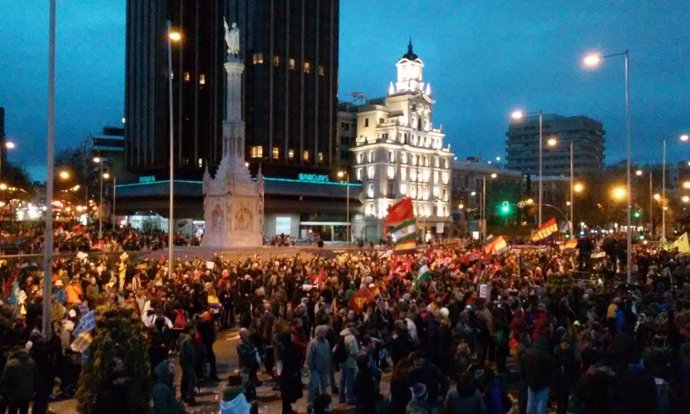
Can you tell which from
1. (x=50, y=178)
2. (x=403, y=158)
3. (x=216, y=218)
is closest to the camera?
(x=50, y=178)

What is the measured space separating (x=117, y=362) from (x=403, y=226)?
13.8 m

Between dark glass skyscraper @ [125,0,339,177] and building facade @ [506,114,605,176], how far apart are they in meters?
99.3

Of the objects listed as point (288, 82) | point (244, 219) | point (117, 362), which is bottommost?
point (117, 362)

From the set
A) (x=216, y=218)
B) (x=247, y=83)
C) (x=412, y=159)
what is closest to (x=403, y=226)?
(x=216, y=218)

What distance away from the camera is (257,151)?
84.4 metres

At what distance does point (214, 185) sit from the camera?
42.5 metres

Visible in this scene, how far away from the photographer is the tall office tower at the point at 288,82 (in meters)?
83.7

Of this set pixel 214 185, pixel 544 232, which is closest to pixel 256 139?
pixel 214 185

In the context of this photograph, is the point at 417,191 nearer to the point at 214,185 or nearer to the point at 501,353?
the point at 214,185

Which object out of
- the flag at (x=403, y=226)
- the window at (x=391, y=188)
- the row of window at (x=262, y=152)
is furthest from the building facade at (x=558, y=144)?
the flag at (x=403, y=226)

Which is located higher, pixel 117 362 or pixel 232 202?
pixel 232 202

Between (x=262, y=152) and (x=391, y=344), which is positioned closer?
(x=391, y=344)

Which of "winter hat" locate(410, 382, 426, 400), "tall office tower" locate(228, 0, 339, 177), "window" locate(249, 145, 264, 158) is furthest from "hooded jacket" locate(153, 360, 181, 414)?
"window" locate(249, 145, 264, 158)

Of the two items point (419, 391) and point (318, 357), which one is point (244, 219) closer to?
point (318, 357)
